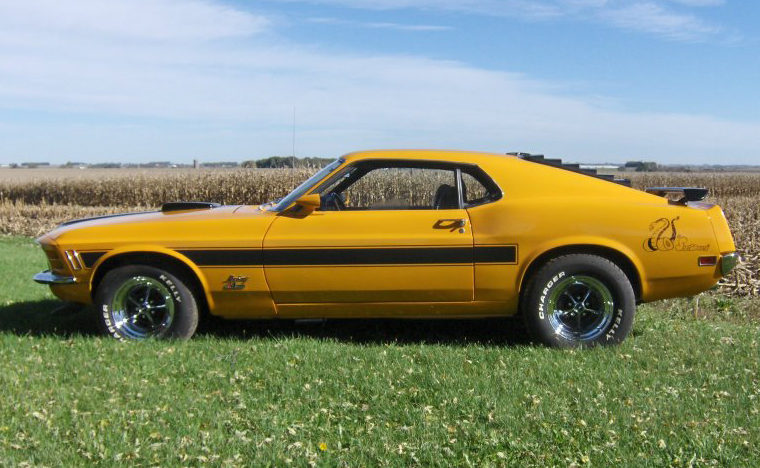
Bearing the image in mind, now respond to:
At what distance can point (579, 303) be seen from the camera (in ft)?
17.9

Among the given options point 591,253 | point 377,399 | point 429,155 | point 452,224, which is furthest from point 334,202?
point 591,253

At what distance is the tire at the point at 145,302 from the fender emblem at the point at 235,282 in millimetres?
308

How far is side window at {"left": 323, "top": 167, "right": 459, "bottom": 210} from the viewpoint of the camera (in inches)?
218

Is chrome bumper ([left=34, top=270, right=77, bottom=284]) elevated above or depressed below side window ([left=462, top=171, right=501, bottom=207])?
below

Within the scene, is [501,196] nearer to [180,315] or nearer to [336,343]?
[336,343]

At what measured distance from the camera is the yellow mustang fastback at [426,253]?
209 inches

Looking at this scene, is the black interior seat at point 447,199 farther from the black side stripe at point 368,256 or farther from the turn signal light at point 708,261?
the turn signal light at point 708,261

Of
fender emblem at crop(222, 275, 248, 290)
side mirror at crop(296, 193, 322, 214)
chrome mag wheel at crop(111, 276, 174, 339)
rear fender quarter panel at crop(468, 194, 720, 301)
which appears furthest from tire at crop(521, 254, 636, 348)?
chrome mag wheel at crop(111, 276, 174, 339)

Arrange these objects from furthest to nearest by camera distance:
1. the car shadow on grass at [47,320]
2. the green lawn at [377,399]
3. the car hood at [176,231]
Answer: the car shadow on grass at [47,320], the car hood at [176,231], the green lawn at [377,399]

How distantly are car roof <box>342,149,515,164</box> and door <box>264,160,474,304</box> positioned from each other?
0.15 m

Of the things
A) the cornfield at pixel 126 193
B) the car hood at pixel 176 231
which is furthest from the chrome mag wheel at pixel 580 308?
the cornfield at pixel 126 193

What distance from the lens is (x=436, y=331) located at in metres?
6.15

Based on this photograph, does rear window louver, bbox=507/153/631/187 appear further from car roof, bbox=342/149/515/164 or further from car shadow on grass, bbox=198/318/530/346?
car shadow on grass, bbox=198/318/530/346

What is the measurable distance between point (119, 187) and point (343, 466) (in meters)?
26.7
